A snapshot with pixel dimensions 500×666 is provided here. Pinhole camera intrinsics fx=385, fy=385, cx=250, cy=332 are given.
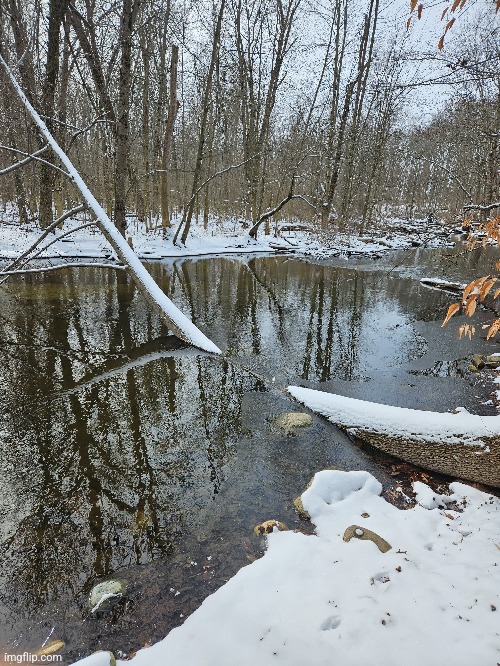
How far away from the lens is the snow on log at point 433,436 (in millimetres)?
3637

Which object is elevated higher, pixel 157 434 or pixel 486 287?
pixel 486 287

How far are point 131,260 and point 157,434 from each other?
3.41m

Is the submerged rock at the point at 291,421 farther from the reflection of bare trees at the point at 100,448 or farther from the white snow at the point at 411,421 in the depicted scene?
the reflection of bare trees at the point at 100,448

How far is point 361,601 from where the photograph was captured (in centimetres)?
236

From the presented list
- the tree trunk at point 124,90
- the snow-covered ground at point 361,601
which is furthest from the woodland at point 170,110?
the snow-covered ground at point 361,601

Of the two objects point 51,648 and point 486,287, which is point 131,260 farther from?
point 486,287

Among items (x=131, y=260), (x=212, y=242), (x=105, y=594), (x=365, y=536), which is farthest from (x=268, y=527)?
(x=212, y=242)

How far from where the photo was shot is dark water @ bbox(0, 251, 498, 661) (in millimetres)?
2629

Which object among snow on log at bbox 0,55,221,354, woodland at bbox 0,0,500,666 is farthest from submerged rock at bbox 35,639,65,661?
snow on log at bbox 0,55,221,354

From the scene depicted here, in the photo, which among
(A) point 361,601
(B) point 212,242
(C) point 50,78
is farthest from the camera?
(B) point 212,242

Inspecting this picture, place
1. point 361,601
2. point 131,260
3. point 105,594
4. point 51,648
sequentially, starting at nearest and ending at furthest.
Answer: point 51,648 < point 361,601 < point 105,594 < point 131,260

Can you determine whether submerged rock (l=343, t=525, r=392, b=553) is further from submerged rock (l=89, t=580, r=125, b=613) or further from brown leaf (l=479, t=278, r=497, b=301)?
brown leaf (l=479, t=278, r=497, b=301)

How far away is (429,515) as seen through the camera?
3209mm

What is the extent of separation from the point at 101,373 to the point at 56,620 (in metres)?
3.72
